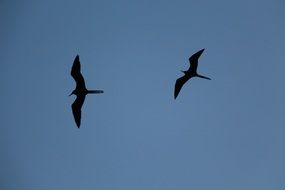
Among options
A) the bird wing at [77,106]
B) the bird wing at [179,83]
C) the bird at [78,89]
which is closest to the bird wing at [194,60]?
the bird wing at [179,83]

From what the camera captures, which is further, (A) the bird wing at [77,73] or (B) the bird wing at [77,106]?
(B) the bird wing at [77,106]

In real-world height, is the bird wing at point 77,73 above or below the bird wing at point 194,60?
below

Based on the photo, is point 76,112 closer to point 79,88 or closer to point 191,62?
point 79,88

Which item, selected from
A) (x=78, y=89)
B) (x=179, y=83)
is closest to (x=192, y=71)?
(x=179, y=83)

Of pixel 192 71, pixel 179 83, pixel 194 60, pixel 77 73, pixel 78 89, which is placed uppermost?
pixel 194 60

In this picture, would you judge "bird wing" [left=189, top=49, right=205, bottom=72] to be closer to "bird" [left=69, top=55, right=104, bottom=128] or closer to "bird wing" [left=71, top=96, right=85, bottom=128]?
"bird" [left=69, top=55, right=104, bottom=128]

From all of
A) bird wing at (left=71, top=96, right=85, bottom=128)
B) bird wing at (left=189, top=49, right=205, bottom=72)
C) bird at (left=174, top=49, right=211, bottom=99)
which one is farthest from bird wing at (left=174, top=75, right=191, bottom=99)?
bird wing at (left=71, top=96, right=85, bottom=128)

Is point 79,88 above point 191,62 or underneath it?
underneath

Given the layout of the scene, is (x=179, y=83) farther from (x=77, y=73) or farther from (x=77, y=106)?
(x=77, y=73)

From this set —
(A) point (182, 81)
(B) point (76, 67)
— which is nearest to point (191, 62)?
(A) point (182, 81)

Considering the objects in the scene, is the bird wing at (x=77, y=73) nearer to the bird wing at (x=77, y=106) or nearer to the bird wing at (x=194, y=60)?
the bird wing at (x=77, y=106)

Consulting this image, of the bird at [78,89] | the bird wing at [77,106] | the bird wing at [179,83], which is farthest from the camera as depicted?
the bird wing at [179,83]

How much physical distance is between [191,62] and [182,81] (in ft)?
4.33

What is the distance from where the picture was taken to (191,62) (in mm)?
18828
